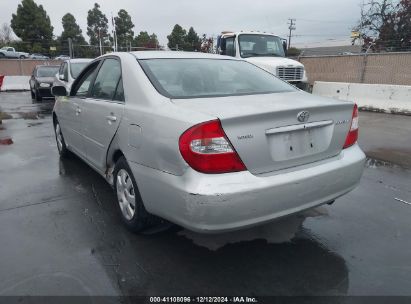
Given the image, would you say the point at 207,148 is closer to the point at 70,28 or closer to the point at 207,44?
the point at 207,44

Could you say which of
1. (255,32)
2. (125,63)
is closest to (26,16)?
(255,32)

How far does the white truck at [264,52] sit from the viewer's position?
1144cm

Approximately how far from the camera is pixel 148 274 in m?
2.74

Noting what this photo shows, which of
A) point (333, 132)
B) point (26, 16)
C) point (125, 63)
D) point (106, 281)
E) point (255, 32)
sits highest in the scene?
point (26, 16)

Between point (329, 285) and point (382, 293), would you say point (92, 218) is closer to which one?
point (329, 285)

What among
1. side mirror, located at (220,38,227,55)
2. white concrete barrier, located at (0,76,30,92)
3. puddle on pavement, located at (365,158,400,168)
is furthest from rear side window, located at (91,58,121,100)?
white concrete barrier, located at (0,76,30,92)

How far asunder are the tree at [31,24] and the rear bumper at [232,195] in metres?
49.4

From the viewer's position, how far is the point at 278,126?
2.67m

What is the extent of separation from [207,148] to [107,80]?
6.32 ft

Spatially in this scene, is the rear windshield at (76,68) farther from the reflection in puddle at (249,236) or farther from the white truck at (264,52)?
the reflection in puddle at (249,236)

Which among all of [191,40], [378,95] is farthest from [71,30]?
[378,95]

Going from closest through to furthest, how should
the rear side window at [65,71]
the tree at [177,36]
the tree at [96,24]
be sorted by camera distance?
the rear side window at [65,71] < the tree at [177,36] < the tree at [96,24]

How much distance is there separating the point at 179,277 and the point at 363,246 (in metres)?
1.62

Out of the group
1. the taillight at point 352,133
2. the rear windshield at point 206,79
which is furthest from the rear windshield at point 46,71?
the taillight at point 352,133
